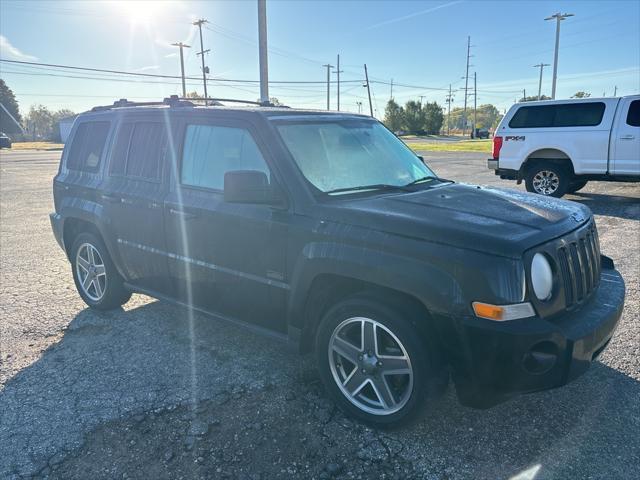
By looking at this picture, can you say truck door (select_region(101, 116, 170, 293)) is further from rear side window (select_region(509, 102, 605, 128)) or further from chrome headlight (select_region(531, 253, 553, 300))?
rear side window (select_region(509, 102, 605, 128))

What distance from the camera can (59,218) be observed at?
16.4ft

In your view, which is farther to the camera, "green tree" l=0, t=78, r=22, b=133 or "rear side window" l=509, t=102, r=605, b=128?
"green tree" l=0, t=78, r=22, b=133

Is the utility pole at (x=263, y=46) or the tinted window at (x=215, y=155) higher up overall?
the utility pole at (x=263, y=46)

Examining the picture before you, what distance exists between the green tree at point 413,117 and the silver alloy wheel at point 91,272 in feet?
276

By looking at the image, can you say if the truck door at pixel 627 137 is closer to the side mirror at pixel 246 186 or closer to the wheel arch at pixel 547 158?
the wheel arch at pixel 547 158

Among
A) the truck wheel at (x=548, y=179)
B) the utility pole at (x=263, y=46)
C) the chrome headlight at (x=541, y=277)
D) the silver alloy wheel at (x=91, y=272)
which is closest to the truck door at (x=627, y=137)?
the truck wheel at (x=548, y=179)

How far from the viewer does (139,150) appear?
419 cm

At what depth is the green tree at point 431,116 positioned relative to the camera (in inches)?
3356

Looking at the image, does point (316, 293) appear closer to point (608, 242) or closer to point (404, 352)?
point (404, 352)

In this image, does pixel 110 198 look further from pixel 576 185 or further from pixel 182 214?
pixel 576 185

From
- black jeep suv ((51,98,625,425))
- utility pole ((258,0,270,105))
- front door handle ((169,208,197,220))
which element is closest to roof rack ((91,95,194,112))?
black jeep suv ((51,98,625,425))

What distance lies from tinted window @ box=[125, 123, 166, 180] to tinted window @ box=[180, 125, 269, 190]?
0.34m

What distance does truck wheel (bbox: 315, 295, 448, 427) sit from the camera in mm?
2652

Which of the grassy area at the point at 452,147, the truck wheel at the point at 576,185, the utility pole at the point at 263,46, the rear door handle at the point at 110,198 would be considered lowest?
the truck wheel at the point at 576,185
